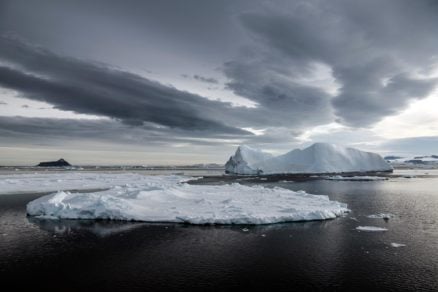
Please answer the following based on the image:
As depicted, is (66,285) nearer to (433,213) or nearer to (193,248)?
(193,248)

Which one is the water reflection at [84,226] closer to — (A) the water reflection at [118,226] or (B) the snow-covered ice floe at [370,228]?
(A) the water reflection at [118,226]

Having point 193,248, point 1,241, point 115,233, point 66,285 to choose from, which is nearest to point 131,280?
point 66,285

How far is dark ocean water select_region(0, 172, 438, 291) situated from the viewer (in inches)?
462

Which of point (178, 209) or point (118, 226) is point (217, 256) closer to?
point (118, 226)

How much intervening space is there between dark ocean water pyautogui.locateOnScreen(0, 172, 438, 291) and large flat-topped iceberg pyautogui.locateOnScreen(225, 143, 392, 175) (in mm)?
73772

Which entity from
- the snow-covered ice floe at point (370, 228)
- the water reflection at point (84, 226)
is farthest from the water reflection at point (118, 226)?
the snow-covered ice floe at point (370, 228)

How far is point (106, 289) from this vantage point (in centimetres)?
1112

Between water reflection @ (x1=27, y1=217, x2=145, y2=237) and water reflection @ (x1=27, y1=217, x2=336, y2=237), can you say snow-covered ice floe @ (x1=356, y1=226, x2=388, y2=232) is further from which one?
water reflection @ (x1=27, y1=217, x2=145, y2=237)

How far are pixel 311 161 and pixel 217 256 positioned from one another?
8483cm

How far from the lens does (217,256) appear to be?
14.8m

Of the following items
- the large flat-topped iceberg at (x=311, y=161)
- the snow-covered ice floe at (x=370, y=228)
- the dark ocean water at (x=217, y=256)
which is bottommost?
the dark ocean water at (x=217, y=256)

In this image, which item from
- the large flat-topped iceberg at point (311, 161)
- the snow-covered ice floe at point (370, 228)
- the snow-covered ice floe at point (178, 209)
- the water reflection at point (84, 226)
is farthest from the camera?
the large flat-topped iceberg at point (311, 161)

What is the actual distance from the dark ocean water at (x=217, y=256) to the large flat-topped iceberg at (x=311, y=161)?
73.8 m

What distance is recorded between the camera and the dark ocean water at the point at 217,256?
1173 cm
